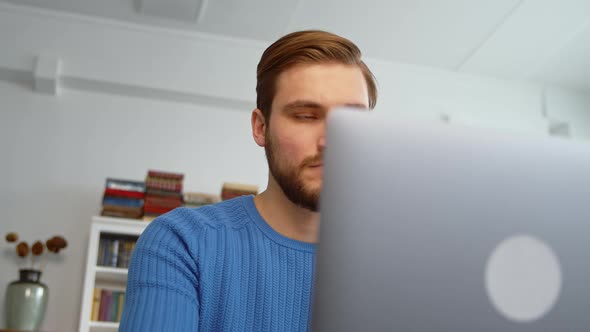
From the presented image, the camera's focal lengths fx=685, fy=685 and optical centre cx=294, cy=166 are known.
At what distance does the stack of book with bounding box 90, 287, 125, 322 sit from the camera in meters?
3.62

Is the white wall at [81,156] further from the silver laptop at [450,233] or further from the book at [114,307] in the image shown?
the silver laptop at [450,233]

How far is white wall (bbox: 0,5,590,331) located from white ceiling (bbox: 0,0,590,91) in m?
0.15

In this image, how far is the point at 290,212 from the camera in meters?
1.10

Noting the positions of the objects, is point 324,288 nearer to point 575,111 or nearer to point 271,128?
point 271,128

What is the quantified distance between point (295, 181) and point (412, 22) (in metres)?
3.12

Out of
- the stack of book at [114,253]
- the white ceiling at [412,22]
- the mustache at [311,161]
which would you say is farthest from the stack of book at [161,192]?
the mustache at [311,161]

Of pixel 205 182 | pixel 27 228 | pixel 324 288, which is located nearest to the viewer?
pixel 324 288

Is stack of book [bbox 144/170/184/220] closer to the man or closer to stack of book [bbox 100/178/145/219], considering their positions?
stack of book [bbox 100/178/145/219]

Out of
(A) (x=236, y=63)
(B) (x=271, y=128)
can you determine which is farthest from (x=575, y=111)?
(B) (x=271, y=128)

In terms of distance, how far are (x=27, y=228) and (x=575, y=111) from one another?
3.72 meters

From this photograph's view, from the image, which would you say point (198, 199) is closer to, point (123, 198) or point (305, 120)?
point (123, 198)

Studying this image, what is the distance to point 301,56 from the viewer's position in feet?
3.81

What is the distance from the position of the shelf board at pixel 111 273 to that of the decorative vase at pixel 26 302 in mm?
308

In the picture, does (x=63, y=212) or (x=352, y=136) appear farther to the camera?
(x=63, y=212)
